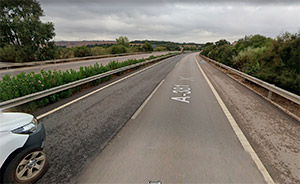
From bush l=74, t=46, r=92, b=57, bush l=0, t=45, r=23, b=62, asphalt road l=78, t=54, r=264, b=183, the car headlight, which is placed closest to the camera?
the car headlight

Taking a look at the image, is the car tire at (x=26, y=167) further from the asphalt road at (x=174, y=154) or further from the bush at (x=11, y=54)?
the bush at (x=11, y=54)

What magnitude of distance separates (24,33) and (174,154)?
1120 inches

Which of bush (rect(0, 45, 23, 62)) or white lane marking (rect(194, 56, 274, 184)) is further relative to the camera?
bush (rect(0, 45, 23, 62))

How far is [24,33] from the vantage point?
21.7m

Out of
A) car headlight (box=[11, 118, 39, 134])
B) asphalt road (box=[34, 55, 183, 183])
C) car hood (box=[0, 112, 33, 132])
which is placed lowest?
asphalt road (box=[34, 55, 183, 183])

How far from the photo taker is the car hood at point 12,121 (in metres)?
2.05

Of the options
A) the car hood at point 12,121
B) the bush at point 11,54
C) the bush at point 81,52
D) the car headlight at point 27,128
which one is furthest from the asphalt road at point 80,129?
the bush at point 81,52

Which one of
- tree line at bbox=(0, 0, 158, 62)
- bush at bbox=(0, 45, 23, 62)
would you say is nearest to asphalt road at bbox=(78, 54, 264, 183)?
bush at bbox=(0, 45, 23, 62)

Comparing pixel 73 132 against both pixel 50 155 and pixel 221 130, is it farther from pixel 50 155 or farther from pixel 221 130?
pixel 221 130

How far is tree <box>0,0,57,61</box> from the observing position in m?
21.8

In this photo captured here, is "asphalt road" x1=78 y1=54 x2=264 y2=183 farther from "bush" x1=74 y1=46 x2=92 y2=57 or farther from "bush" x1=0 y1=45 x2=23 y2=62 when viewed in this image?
"bush" x1=74 y1=46 x2=92 y2=57

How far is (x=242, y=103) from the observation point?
18.9ft

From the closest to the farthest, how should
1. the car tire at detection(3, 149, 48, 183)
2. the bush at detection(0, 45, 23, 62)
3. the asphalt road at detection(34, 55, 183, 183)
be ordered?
the car tire at detection(3, 149, 48, 183) → the asphalt road at detection(34, 55, 183, 183) → the bush at detection(0, 45, 23, 62)

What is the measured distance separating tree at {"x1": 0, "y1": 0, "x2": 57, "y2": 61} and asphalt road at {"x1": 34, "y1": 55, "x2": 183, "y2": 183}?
2325 cm
